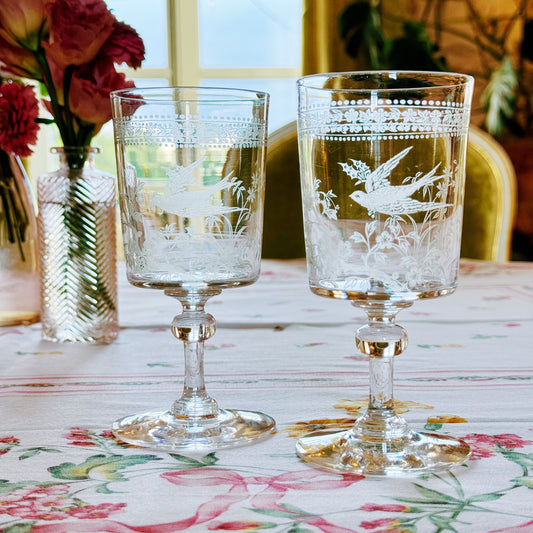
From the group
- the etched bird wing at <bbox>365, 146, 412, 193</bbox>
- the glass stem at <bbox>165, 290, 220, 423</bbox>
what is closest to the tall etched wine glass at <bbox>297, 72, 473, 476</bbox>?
the etched bird wing at <bbox>365, 146, 412, 193</bbox>

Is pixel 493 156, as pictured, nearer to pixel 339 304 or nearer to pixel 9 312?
pixel 339 304

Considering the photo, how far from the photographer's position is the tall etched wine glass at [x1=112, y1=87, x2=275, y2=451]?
62 cm

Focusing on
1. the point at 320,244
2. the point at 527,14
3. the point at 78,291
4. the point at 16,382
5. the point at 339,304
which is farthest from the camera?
the point at 527,14

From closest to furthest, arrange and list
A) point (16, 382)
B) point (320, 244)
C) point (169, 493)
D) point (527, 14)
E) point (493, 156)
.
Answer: point (169, 493) < point (320, 244) < point (16, 382) < point (493, 156) < point (527, 14)

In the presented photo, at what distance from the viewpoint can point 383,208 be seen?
562mm

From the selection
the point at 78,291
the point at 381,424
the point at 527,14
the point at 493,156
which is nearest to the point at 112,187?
the point at 78,291

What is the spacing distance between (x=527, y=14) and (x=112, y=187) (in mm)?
2873

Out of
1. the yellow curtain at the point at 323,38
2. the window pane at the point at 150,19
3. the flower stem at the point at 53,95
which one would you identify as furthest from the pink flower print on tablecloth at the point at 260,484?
the window pane at the point at 150,19

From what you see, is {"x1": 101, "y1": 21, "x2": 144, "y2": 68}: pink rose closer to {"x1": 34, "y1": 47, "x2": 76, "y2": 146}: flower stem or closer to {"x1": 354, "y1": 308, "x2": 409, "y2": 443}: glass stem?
{"x1": 34, "y1": 47, "x2": 76, "y2": 146}: flower stem

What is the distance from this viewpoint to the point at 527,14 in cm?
345

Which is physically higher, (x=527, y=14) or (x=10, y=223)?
(x=527, y=14)

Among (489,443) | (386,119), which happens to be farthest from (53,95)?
Result: (489,443)

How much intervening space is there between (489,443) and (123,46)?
64 cm

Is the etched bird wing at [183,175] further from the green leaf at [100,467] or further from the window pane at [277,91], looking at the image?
the window pane at [277,91]
